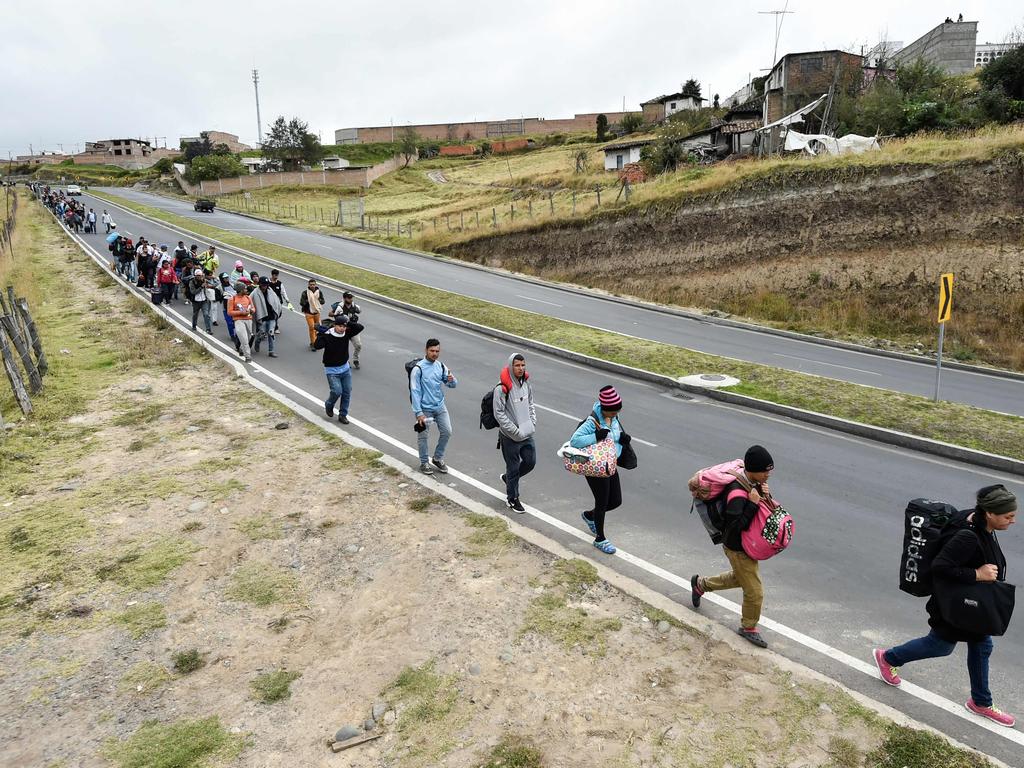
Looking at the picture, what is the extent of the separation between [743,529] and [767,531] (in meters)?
0.16

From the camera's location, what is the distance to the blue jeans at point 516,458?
23.8ft

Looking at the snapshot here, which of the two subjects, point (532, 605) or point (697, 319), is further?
point (697, 319)

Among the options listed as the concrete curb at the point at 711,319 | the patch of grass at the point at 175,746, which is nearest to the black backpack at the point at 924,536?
the patch of grass at the point at 175,746

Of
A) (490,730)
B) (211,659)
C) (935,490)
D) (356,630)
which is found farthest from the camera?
(935,490)

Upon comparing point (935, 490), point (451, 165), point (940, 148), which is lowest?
point (935, 490)

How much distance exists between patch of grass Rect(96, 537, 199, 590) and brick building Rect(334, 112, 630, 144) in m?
107

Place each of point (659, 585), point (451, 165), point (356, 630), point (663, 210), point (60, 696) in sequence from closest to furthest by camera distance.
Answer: point (60, 696)
point (356, 630)
point (659, 585)
point (663, 210)
point (451, 165)

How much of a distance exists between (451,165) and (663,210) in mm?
62793

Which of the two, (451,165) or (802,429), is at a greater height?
(451,165)

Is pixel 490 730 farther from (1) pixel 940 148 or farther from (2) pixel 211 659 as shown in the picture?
(1) pixel 940 148

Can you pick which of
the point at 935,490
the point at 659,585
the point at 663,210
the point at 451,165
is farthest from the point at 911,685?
the point at 451,165

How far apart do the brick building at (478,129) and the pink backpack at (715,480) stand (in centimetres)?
10784

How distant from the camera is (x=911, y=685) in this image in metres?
4.70

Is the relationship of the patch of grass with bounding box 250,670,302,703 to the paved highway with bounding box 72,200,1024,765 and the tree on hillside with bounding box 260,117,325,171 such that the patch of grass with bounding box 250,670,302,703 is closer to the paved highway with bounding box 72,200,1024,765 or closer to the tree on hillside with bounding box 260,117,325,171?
the paved highway with bounding box 72,200,1024,765
